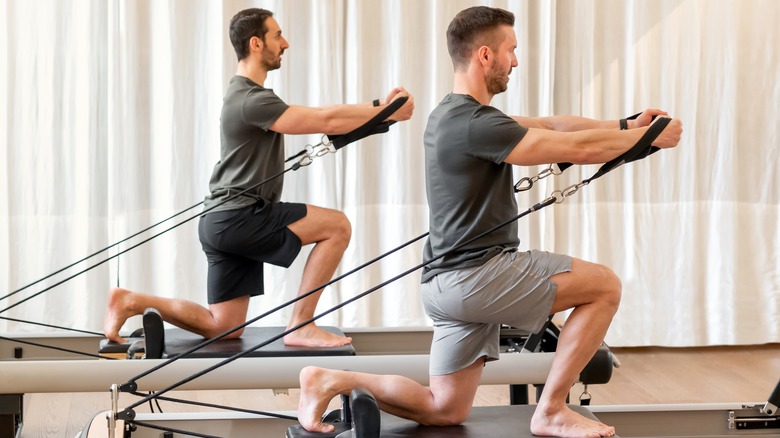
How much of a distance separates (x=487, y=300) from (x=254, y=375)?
1.04 m

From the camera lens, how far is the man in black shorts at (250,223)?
3764 millimetres

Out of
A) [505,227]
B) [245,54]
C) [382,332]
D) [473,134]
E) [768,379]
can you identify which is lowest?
[768,379]

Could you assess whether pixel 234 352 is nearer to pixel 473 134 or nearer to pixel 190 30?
pixel 473 134

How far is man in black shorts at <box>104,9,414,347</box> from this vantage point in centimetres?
376

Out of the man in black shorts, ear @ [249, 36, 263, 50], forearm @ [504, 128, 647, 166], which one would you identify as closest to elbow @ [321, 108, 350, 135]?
the man in black shorts

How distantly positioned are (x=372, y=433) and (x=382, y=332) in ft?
5.79

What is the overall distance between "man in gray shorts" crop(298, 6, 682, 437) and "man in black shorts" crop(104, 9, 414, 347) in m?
1.00

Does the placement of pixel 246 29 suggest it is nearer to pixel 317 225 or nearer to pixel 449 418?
pixel 317 225

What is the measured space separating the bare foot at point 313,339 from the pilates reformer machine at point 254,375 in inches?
1.9

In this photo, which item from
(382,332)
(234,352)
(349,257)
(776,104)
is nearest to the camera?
(234,352)

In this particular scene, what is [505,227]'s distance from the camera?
2.81 meters

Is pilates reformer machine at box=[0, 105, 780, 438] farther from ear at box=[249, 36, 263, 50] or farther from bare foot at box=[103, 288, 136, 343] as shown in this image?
ear at box=[249, 36, 263, 50]

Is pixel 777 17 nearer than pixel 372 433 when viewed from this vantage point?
No

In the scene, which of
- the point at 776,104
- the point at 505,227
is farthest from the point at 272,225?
the point at 776,104
